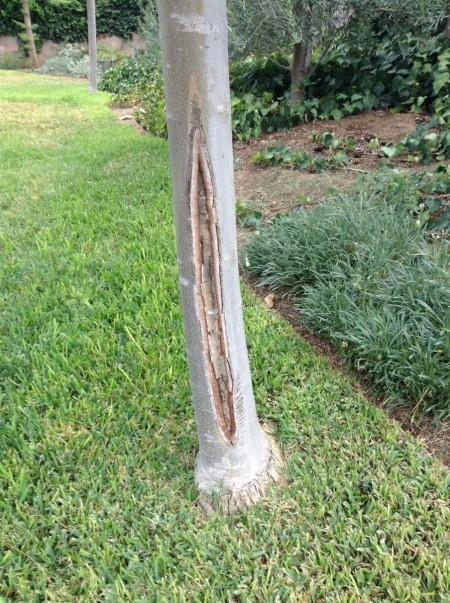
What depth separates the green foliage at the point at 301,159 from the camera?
445cm

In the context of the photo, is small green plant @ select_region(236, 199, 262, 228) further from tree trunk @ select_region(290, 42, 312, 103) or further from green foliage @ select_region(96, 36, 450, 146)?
tree trunk @ select_region(290, 42, 312, 103)

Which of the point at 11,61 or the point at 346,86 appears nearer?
the point at 346,86

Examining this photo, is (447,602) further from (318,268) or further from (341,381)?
(318,268)

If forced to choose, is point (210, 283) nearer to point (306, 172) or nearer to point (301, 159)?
point (306, 172)

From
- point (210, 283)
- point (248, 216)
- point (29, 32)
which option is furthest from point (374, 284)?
point (29, 32)

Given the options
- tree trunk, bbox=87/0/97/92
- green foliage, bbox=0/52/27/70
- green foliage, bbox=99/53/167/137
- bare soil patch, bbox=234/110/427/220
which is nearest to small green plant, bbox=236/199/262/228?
bare soil patch, bbox=234/110/427/220

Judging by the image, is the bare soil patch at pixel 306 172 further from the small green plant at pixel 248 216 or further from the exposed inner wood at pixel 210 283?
the exposed inner wood at pixel 210 283

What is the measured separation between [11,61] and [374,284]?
72.1 feet

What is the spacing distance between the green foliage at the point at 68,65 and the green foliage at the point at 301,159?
1528cm

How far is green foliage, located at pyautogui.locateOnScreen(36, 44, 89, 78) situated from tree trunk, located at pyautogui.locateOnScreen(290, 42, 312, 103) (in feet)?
45.9

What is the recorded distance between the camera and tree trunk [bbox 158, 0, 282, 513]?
49.8 inches

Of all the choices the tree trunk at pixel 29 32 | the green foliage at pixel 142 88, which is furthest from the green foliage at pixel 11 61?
the green foliage at pixel 142 88

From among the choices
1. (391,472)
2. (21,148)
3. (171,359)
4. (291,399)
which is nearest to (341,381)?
(291,399)

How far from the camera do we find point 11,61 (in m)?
20.0
